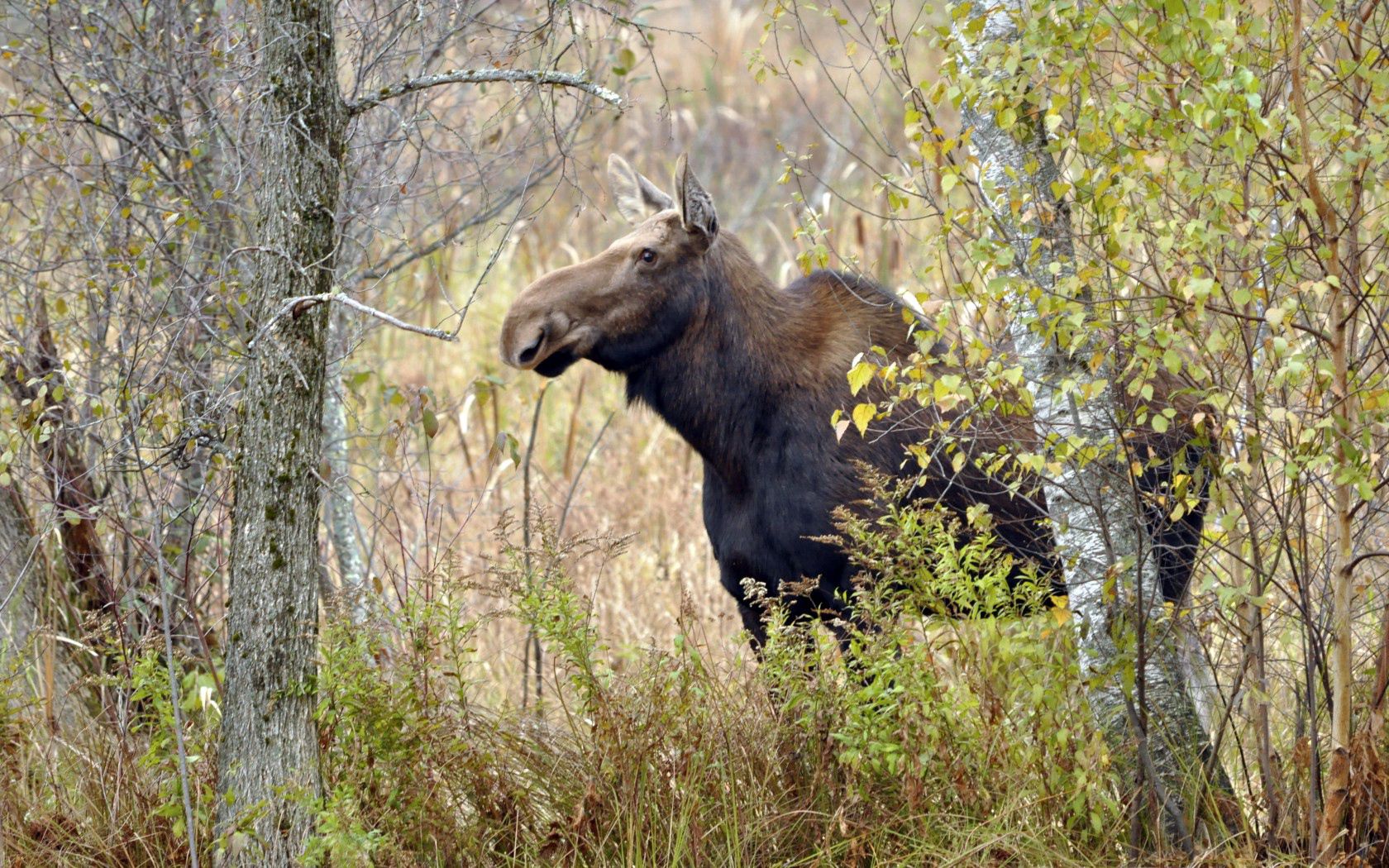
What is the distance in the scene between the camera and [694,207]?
5.17 metres

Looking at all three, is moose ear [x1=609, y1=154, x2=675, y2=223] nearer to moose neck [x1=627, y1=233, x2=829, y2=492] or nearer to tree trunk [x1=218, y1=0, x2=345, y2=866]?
moose neck [x1=627, y1=233, x2=829, y2=492]

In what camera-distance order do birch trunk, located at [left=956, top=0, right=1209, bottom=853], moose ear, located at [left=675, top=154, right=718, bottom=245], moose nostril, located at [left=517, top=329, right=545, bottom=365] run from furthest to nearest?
moose ear, located at [left=675, top=154, right=718, bottom=245] < moose nostril, located at [left=517, top=329, right=545, bottom=365] < birch trunk, located at [left=956, top=0, right=1209, bottom=853]

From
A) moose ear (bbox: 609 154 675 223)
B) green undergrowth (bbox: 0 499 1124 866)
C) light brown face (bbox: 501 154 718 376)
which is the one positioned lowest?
green undergrowth (bbox: 0 499 1124 866)

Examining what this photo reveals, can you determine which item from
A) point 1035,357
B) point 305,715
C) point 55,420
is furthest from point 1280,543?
point 55,420

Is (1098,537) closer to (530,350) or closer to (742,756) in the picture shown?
(742,756)

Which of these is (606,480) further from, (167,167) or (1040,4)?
(1040,4)

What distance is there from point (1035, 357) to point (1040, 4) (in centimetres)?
116

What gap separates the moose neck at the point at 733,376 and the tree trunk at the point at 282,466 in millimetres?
1742

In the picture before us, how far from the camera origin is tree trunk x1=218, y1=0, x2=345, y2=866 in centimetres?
368

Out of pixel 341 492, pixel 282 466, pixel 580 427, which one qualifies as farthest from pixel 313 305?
pixel 580 427

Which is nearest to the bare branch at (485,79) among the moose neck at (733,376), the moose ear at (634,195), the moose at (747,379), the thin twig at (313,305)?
the thin twig at (313,305)

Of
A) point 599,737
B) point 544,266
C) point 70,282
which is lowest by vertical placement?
point 599,737

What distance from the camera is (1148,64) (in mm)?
4184

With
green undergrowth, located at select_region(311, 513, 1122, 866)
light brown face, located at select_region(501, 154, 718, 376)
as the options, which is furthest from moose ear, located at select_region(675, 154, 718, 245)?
green undergrowth, located at select_region(311, 513, 1122, 866)
